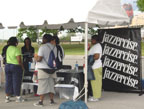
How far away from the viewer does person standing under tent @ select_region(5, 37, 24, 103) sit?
732 cm

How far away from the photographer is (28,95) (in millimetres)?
8688

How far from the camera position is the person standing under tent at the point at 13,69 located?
732 centimetres

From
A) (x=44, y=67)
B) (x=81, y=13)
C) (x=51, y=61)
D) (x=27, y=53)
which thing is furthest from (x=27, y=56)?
(x=81, y=13)

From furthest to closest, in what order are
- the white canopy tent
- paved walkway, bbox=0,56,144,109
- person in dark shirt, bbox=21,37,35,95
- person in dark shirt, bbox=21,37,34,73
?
person in dark shirt, bbox=21,37,34,73, person in dark shirt, bbox=21,37,35,95, paved walkway, bbox=0,56,144,109, the white canopy tent

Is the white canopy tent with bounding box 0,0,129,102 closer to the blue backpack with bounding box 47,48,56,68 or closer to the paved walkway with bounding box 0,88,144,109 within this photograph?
the blue backpack with bounding box 47,48,56,68

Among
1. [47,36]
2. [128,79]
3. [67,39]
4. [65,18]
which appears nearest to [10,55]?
[47,36]

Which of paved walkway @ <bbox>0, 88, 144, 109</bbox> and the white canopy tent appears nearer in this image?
the white canopy tent

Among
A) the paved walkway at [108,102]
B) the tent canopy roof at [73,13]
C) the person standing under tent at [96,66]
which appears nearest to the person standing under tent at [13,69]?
the paved walkway at [108,102]

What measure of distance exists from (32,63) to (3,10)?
6.85ft

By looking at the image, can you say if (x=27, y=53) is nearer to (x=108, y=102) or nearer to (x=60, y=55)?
(x=60, y=55)

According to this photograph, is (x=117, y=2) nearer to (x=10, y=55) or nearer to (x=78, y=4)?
(x=78, y=4)

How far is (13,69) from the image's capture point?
24.3 ft

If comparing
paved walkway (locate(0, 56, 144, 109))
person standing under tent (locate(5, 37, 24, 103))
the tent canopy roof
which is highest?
the tent canopy roof

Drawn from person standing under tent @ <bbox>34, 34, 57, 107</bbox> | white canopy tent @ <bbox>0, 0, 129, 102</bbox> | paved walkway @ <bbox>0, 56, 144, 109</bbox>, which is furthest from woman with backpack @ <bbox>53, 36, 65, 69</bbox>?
paved walkway @ <bbox>0, 56, 144, 109</bbox>
